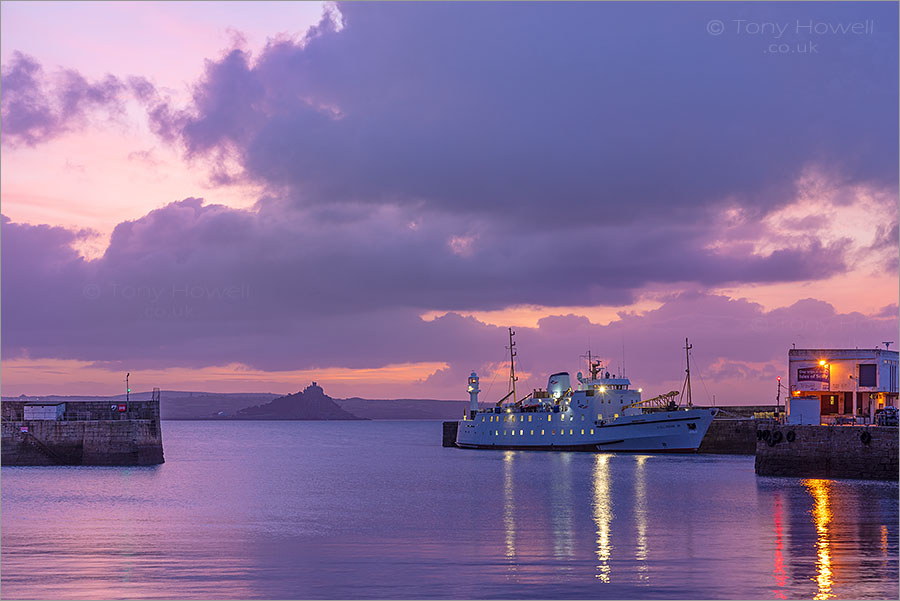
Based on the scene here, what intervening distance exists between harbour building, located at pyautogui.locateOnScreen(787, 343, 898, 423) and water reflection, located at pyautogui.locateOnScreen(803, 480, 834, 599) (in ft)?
Answer: 63.8

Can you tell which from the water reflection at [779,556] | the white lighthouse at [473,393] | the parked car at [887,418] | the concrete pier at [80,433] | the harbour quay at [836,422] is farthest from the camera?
the white lighthouse at [473,393]

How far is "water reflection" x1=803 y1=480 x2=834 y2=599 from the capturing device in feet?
96.8

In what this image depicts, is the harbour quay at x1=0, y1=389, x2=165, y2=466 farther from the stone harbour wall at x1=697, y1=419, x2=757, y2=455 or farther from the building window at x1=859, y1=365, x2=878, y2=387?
the stone harbour wall at x1=697, y1=419, x2=757, y2=455

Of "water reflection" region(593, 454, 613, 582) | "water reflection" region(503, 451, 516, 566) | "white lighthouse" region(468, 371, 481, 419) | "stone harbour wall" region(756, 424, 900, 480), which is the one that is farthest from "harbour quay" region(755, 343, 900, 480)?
"white lighthouse" region(468, 371, 481, 419)

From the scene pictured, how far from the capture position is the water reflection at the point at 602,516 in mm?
33844

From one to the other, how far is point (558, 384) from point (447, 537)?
77856 mm

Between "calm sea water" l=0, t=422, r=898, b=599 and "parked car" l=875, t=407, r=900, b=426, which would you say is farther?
"parked car" l=875, t=407, r=900, b=426

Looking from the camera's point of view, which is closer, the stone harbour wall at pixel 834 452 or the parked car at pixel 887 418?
the stone harbour wall at pixel 834 452

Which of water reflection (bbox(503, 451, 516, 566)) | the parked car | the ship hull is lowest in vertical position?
water reflection (bbox(503, 451, 516, 566))

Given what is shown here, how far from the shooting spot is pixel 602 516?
52062 millimetres

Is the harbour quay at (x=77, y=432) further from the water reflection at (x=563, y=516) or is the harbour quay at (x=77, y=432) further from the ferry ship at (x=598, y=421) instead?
the ferry ship at (x=598, y=421)

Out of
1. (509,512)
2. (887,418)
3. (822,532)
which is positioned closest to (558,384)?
(887,418)

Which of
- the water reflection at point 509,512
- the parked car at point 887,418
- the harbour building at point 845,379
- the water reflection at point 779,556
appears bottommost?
the water reflection at point 509,512

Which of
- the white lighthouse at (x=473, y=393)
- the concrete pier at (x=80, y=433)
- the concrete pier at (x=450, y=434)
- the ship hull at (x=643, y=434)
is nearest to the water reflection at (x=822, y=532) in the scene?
the concrete pier at (x=80, y=433)
